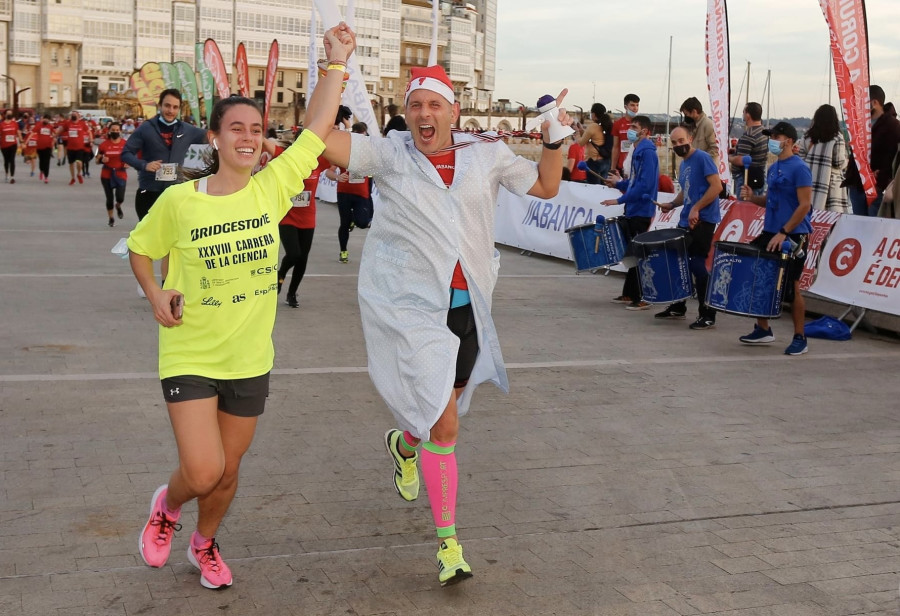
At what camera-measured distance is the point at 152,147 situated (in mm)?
11359

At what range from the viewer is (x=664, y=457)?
626 cm

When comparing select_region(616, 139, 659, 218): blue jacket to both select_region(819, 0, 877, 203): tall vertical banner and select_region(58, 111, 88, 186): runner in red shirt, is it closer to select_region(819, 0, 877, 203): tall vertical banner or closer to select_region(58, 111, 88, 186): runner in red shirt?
select_region(819, 0, 877, 203): tall vertical banner

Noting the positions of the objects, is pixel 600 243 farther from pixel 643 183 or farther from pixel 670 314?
pixel 670 314

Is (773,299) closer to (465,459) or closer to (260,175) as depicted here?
(465,459)

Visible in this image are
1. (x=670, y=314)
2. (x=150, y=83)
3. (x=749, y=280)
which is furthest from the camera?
(x=150, y=83)

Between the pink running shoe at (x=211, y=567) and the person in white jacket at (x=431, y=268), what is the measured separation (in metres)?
0.82

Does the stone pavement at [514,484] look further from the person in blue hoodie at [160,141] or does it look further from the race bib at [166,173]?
the person in blue hoodie at [160,141]

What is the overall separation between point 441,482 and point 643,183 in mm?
7927

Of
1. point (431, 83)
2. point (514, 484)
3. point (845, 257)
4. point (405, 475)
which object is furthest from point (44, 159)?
point (431, 83)

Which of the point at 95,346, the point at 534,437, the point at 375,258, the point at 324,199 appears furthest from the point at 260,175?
the point at 324,199

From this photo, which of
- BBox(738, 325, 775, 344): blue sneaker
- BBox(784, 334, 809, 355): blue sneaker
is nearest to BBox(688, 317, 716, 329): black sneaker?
BBox(738, 325, 775, 344): blue sneaker

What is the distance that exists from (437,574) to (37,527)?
1.74 m

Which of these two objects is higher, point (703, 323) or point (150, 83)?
point (150, 83)

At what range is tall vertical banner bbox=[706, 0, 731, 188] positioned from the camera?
Result: 13867 mm
